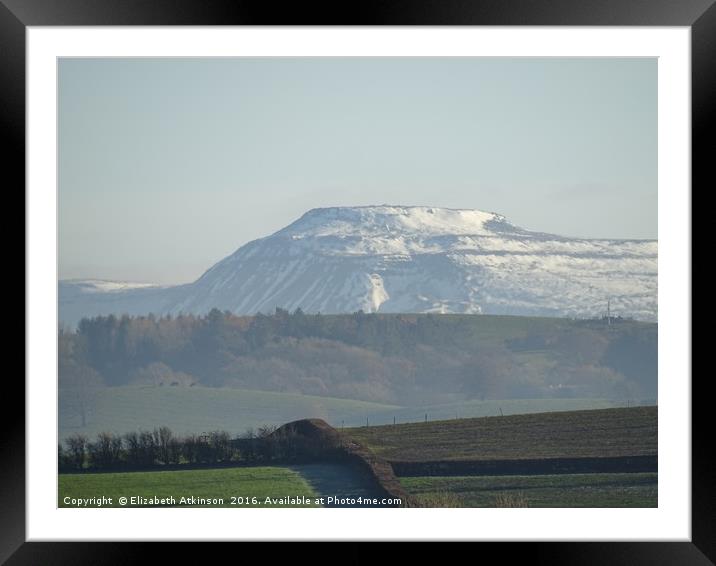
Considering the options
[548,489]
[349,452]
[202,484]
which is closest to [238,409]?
[349,452]

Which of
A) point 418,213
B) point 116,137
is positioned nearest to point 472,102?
point 418,213

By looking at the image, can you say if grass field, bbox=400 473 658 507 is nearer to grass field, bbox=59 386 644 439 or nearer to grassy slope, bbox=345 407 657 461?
grassy slope, bbox=345 407 657 461

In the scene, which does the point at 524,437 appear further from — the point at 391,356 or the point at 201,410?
the point at 201,410

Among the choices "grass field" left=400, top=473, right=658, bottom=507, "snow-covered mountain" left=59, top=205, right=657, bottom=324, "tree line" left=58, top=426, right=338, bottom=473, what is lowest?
"grass field" left=400, top=473, right=658, bottom=507

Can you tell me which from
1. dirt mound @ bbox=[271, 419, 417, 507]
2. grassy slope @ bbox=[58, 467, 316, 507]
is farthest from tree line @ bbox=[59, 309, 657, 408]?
grassy slope @ bbox=[58, 467, 316, 507]

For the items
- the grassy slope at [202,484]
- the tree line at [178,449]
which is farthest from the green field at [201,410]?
the grassy slope at [202,484]

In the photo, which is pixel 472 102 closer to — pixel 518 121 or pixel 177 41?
pixel 518 121

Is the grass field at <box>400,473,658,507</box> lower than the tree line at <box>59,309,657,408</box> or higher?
lower
